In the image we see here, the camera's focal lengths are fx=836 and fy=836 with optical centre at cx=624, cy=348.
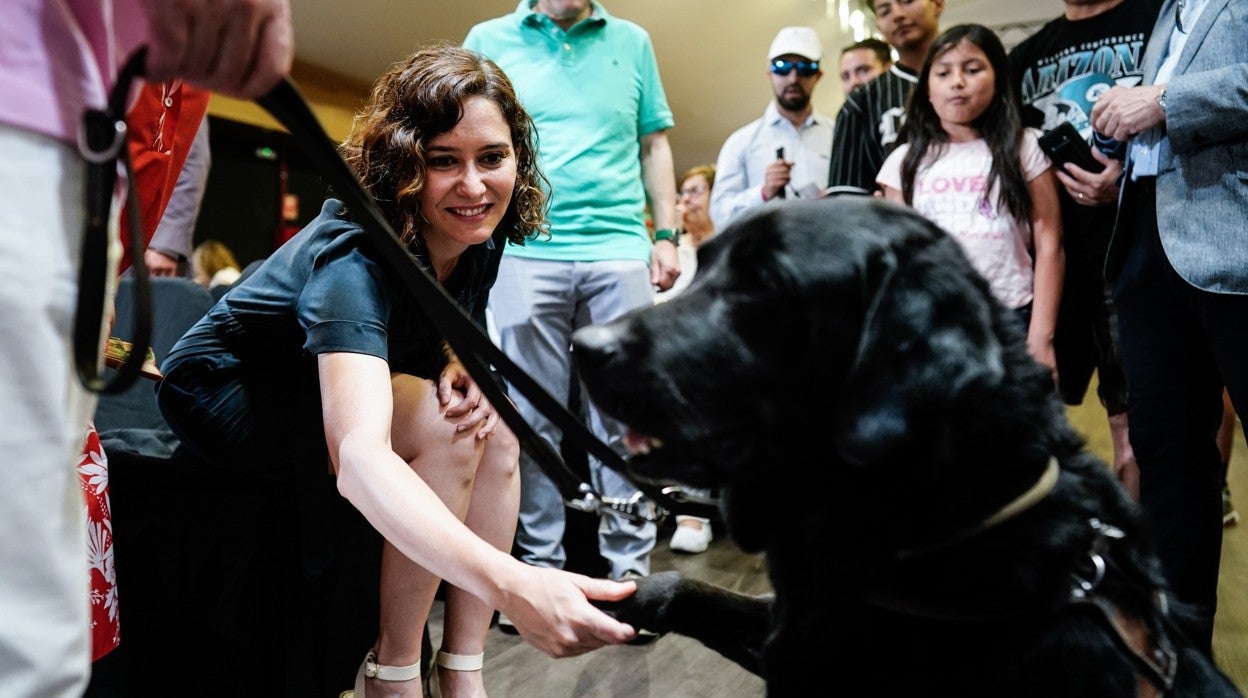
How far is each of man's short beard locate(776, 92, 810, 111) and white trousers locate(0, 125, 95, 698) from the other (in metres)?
2.95

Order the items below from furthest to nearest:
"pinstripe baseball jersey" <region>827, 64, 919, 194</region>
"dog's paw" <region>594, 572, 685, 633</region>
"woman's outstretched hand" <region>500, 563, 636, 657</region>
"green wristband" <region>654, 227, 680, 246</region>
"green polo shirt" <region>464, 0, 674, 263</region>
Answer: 1. "green wristband" <region>654, 227, 680, 246</region>
2. "pinstripe baseball jersey" <region>827, 64, 919, 194</region>
3. "green polo shirt" <region>464, 0, 674, 263</region>
4. "dog's paw" <region>594, 572, 685, 633</region>
5. "woman's outstretched hand" <region>500, 563, 636, 657</region>

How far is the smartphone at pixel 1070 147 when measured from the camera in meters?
1.95

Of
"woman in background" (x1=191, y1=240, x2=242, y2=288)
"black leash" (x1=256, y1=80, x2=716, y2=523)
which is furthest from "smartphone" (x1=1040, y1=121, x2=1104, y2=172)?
"woman in background" (x1=191, y1=240, x2=242, y2=288)

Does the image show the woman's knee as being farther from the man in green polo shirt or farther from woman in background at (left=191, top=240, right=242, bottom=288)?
woman in background at (left=191, top=240, right=242, bottom=288)

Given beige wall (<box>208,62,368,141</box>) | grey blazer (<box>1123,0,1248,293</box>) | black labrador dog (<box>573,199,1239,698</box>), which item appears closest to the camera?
black labrador dog (<box>573,199,1239,698</box>)

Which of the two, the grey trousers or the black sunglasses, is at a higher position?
the black sunglasses

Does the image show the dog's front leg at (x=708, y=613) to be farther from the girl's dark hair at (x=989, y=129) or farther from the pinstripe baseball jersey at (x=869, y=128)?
the pinstripe baseball jersey at (x=869, y=128)

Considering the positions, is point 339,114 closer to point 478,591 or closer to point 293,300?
point 293,300

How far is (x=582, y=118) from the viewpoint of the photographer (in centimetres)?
239

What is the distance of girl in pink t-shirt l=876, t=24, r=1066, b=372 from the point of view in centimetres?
204

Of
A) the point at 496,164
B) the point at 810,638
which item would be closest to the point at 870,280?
the point at 810,638

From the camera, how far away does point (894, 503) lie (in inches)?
33.0

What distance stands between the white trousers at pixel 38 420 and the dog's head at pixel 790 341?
48cm

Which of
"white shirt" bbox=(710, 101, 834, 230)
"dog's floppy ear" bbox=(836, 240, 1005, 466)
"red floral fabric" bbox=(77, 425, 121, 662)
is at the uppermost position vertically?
"dog's floppy ear" bbox=(836, 240, 1005, 466)
